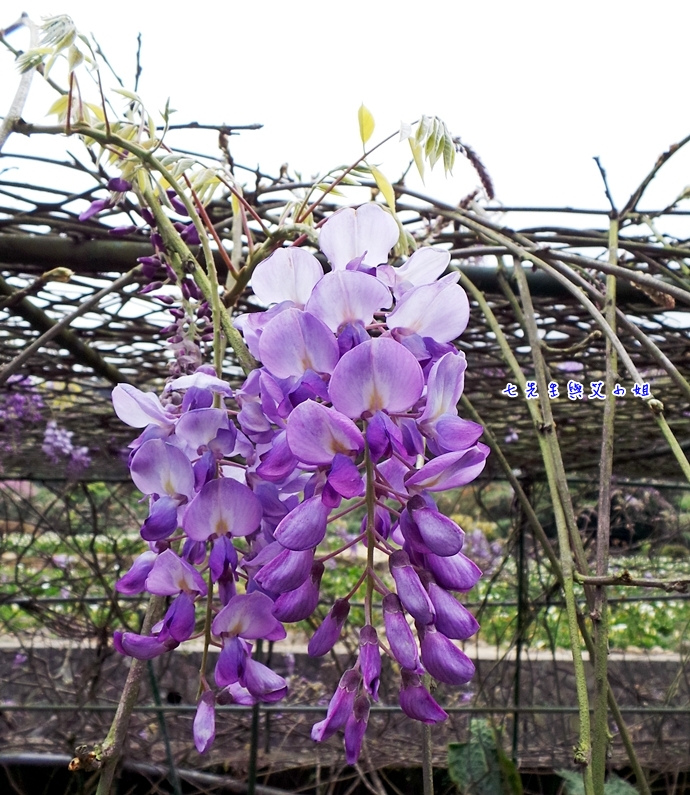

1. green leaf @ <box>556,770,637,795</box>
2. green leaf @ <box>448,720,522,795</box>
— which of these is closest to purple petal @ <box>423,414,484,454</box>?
green leaf @ <box>448,720,522,795</box>

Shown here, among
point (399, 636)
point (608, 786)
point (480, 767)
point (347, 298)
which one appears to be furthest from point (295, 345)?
point (608, 786)

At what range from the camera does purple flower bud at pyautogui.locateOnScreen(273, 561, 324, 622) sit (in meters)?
0.29

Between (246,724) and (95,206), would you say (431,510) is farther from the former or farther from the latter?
(246,724)

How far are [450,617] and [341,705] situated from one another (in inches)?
2.4

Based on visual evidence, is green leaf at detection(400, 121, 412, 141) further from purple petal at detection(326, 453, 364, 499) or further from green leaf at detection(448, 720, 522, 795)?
green leaf at detection(448, 720, 522, 795)

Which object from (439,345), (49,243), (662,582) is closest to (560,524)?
(662,582)

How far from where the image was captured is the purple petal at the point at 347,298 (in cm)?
30

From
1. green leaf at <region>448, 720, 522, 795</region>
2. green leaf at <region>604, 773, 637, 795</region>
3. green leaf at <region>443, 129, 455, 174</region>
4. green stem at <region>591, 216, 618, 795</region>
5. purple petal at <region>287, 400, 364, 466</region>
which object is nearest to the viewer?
purple petal at <region>287, 400, 364, 466</region>

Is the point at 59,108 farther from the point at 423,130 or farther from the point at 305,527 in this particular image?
the point at 305,527

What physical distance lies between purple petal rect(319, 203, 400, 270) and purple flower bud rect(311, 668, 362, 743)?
0.20 metres

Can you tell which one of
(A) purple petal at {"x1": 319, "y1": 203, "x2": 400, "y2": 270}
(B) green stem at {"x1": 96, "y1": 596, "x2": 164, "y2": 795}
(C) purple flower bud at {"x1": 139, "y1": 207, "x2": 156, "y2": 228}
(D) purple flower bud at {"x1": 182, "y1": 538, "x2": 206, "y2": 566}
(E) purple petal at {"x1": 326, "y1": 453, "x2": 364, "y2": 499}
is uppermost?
(C) purple flower bud at {"x1": 139, "y1": 207, "x2": 156, "y2": 228}

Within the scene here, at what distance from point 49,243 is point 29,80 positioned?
431 millimetres

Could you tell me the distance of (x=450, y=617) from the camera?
29cm

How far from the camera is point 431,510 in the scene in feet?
0.93
